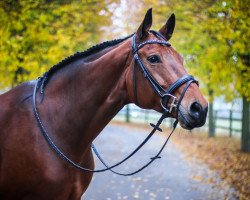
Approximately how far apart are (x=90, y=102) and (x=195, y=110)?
1024mm

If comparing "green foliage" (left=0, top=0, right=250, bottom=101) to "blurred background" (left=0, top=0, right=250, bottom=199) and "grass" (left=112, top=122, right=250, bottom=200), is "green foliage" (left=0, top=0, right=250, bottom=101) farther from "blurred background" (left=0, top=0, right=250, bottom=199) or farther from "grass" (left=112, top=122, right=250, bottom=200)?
"grass" (left=112, top=122, right=250, bottom=200)

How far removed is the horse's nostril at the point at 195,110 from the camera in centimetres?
258

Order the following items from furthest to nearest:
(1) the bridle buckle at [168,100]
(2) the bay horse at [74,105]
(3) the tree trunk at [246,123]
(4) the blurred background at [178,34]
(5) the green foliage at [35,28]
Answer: (3) the tree trunk at [246,123]
(4) the blurred background at [178,34]
(5) the green foliage at [35,28]
(2) the bay horse at [74,105]
(1) the bridle buckle at [168,100]

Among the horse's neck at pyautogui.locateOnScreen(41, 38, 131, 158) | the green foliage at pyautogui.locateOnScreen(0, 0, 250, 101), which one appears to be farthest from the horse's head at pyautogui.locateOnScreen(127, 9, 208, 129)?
the green foliage at pyautogui.locateOnScreen(0, 0, 250, 101)

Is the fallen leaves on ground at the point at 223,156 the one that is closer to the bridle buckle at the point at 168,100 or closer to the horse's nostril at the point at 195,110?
the bridle buckle at the point at 168,100

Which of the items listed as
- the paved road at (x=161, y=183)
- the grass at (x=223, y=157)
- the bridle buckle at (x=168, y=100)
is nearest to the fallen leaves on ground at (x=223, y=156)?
the grass at (x=223, y=157)

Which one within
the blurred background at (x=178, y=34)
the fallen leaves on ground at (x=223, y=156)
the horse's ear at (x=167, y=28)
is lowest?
the fallen leaves on ground at (x=223, y=156)

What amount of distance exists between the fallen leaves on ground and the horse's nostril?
8.71 feet

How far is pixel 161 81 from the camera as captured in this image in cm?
280

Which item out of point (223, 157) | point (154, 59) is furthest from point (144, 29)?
point (223, 157)

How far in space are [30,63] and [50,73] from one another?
13.4ft

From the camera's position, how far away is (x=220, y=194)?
7.05 m

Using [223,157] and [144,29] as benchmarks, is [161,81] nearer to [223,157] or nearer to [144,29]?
[144,29]

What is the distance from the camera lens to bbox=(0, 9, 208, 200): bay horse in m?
2.90
